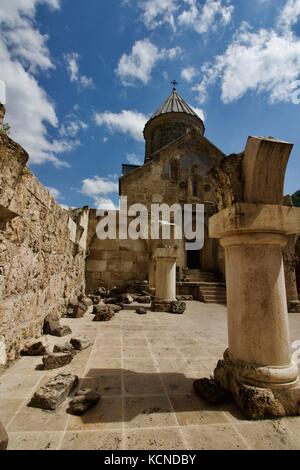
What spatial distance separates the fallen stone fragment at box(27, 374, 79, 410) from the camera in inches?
72.3

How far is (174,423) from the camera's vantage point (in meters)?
1.69

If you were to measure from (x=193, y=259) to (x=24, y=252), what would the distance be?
12666 millimetres

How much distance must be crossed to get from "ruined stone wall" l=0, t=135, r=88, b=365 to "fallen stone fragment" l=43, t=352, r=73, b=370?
0.43 metres

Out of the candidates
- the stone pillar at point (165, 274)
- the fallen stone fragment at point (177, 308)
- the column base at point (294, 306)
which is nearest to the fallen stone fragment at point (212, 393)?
the fallen stone fragment at point (177, 308)

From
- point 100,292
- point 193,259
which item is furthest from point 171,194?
point 100,292

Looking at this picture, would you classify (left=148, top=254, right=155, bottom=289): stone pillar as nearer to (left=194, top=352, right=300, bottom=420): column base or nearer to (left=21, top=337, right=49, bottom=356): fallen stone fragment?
(left=21, top=337, right=49, bottom=356): fallen stone fragment

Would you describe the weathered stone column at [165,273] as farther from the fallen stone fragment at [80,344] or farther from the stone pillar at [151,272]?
the fallen stone fragment at [80,344]

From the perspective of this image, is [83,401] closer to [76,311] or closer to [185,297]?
[76,311]

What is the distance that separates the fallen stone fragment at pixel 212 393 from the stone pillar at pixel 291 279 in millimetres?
6927

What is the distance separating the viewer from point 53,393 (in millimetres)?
1906
